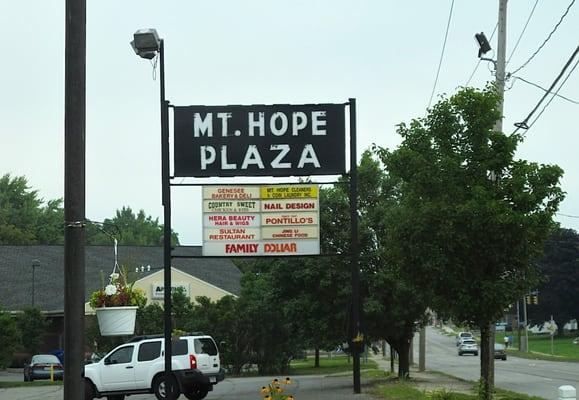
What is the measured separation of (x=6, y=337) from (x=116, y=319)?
2561cm

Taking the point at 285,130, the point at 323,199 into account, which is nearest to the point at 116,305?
the point at 285,130

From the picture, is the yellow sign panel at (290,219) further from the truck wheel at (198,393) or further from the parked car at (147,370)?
the truck wheel at (198,393)

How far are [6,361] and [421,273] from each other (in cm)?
2574

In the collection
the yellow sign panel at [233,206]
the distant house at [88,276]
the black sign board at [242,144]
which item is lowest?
the distant house at [88,276]

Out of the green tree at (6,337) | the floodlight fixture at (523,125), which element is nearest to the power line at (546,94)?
the floodlight fixture at (523,125)

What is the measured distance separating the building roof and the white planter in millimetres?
35443

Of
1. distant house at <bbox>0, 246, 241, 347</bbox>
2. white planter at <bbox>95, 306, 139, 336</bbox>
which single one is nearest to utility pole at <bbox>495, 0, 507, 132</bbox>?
white planter at <bbox>95, 306, 139, 336</bbox>

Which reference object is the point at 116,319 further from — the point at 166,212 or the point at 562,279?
the point at 562,279

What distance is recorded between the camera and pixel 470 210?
47.9ft

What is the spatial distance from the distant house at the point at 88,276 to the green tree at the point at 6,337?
11505 millimetres

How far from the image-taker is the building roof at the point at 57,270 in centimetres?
4988

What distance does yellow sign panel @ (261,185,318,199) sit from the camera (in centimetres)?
1647

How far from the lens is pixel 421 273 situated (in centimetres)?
1529

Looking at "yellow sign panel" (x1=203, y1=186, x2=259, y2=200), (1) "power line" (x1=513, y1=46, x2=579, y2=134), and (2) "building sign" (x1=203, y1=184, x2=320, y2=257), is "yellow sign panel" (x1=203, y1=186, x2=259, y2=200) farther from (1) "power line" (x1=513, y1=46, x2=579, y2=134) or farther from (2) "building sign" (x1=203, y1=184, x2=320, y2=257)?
(1) "power line" (x1=513, y1=46, x2=579, y2=134)
